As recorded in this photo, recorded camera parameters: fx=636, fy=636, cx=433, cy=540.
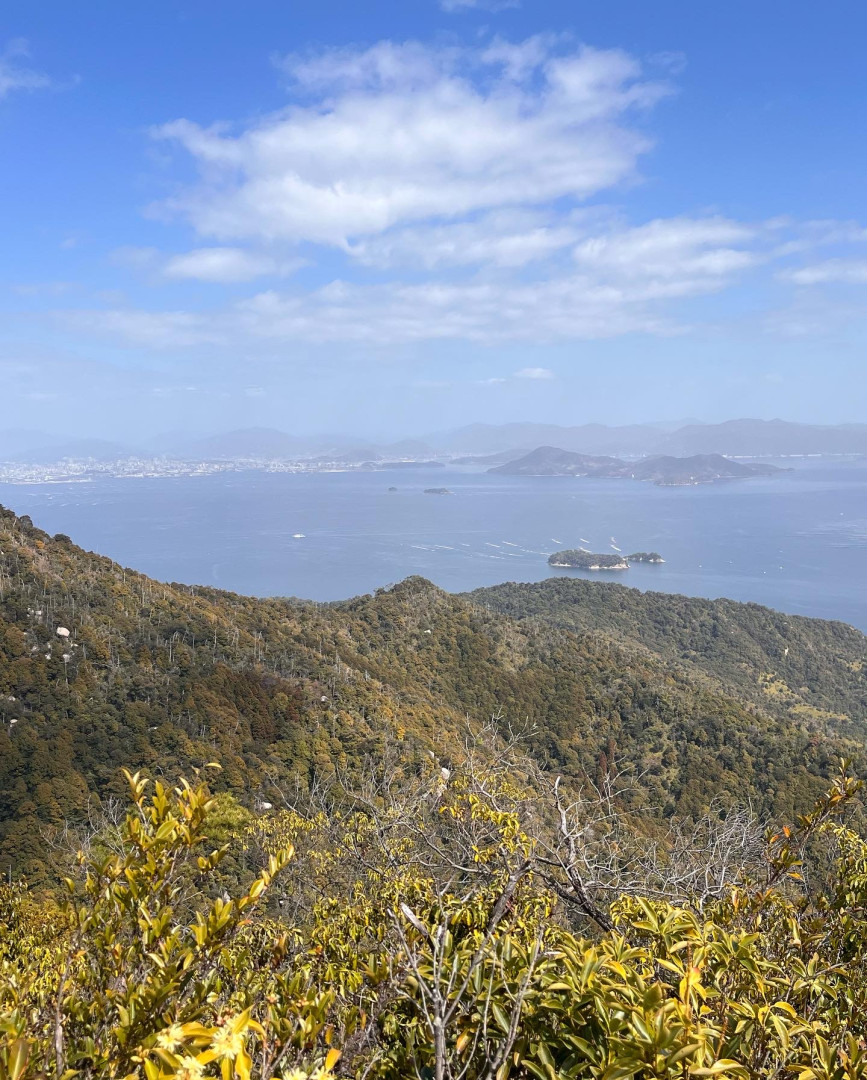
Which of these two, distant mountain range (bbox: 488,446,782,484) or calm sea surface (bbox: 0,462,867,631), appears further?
distant mountain range (bbox: 488,446,782,484)

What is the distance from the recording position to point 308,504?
118 meters

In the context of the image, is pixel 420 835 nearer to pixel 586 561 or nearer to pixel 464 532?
pixel 586 561

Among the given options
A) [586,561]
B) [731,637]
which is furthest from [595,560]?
[731,637]

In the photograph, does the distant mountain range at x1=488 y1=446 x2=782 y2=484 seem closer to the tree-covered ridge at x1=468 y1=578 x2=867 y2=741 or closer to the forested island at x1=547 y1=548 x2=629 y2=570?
the forested island at x1=547 y1=548 x2=629 y2=570

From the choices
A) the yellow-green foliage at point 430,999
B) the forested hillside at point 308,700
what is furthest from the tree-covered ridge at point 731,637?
the yellow-green foliage at point 430,999

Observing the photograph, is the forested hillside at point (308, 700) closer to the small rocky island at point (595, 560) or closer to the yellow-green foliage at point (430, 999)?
the yellow-green foliage at point (430, 999)

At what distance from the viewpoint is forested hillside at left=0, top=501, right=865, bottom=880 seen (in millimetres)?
16906

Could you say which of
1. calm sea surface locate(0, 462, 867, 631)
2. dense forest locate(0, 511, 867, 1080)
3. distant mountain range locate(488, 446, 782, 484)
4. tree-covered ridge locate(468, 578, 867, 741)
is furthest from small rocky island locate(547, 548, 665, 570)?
distant mountain range locate(488, 446, 782, 484)

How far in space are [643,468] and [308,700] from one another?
172335 mm

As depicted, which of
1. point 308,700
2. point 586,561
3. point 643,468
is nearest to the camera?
point 308,700

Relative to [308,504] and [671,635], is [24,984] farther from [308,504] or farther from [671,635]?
[308,504]

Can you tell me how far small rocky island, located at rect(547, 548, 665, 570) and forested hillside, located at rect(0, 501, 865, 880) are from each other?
35.1m

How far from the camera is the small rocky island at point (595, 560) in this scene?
76.2 metres

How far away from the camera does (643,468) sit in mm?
179625
